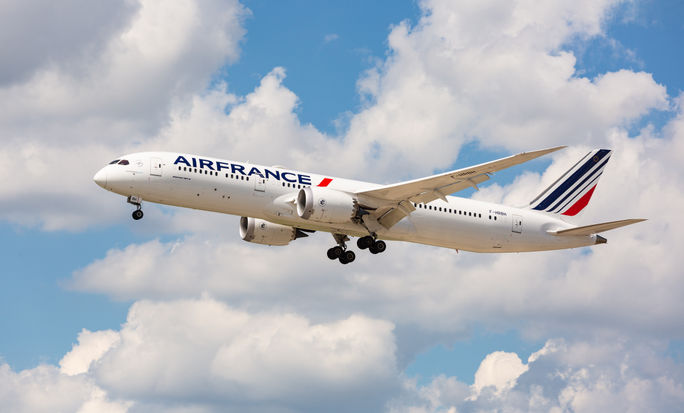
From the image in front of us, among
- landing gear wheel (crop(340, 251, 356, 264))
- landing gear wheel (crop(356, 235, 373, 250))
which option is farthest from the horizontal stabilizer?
landing gear wheel (crop(340, 251, 356, 264))

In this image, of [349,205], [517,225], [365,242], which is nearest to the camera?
[349,205]

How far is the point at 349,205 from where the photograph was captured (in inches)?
2170

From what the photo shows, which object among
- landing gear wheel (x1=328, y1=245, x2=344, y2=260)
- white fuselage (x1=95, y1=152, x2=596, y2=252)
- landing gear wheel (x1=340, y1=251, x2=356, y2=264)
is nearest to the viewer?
white fuselage (x1=95, y1=152, x2=596, y2=252)

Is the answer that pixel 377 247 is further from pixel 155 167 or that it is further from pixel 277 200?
pixel 155 167

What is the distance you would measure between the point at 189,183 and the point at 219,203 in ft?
6.92

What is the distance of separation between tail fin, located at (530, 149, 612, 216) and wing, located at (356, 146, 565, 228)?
12355 mm

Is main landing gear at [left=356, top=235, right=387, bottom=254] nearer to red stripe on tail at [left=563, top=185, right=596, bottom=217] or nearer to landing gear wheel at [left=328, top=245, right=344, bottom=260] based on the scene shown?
landing gear wheel at [left=328, top=245, right=344, bottom=260]

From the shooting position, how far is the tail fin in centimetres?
6531

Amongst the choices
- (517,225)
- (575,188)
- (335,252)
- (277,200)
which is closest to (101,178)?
(277,200)

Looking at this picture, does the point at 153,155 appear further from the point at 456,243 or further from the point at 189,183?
the point at 456,243

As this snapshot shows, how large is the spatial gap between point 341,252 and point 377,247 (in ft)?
11.9

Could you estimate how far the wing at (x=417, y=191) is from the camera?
5169 centimetres

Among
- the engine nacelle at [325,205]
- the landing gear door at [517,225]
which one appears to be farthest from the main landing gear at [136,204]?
the landing gear door at [517,225]

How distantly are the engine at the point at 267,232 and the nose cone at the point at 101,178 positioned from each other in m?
13.5
